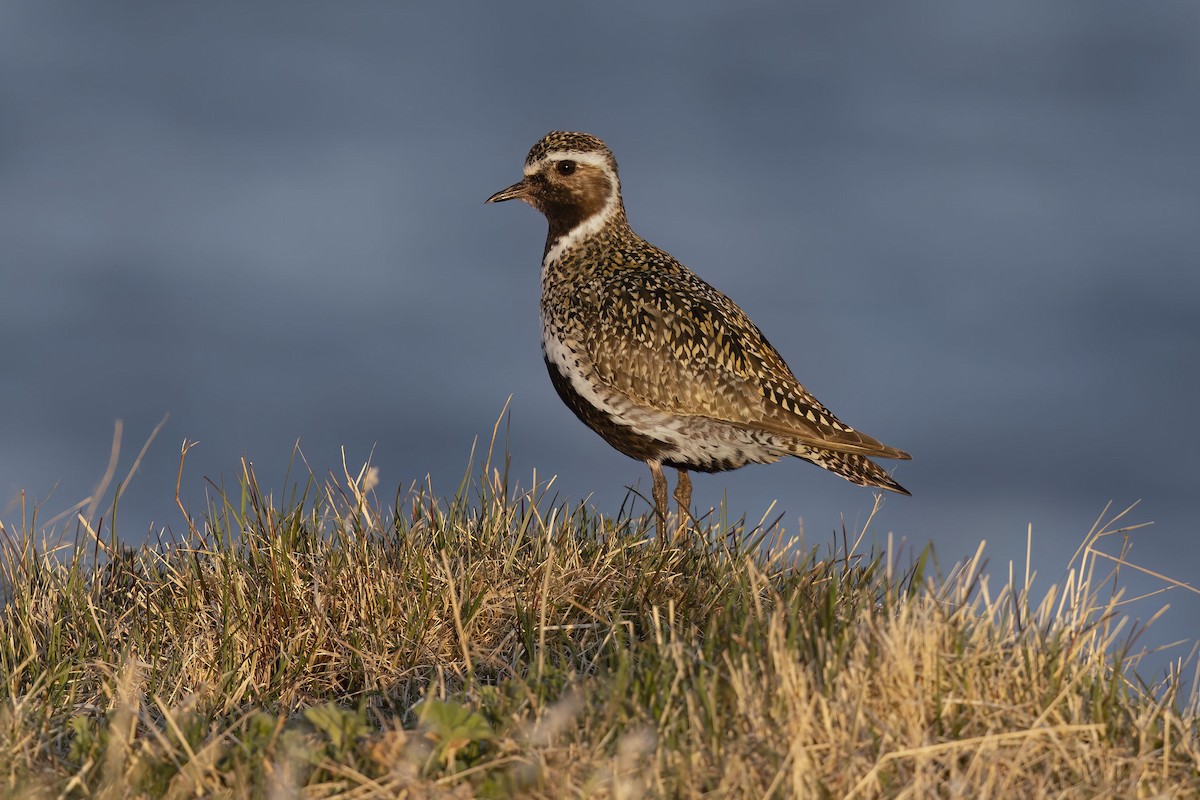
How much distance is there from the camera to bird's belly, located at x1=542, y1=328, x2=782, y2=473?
8219 millimetres

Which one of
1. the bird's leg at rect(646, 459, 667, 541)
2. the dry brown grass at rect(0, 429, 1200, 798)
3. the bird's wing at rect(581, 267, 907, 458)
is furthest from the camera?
the bird's leg at rect(646, 459, 667, 541)

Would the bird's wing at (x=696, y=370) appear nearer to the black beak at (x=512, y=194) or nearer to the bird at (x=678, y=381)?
the bird at (x=678, y=381)

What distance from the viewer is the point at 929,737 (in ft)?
15.6

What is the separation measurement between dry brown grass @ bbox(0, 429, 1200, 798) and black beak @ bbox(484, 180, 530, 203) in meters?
2.45

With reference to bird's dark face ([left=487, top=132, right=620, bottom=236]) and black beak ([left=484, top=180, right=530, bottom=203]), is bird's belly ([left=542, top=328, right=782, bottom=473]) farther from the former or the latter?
black beak ([left=484, top=180, right=530, bottom=203])

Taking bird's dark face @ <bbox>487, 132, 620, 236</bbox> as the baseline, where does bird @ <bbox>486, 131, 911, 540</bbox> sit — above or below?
below

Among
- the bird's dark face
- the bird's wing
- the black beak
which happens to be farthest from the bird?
the black beak

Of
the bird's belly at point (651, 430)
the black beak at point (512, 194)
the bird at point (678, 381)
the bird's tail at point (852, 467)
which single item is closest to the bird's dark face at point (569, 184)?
the black beak at point (512, 194)

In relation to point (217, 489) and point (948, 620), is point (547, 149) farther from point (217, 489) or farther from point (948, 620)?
point (948, 620)

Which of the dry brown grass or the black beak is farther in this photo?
the black beak

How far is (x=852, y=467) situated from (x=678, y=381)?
1217 mm

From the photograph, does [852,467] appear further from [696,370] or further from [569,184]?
[569,184]

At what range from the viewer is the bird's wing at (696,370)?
8.13 m

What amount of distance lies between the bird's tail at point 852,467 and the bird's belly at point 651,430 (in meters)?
0.21
